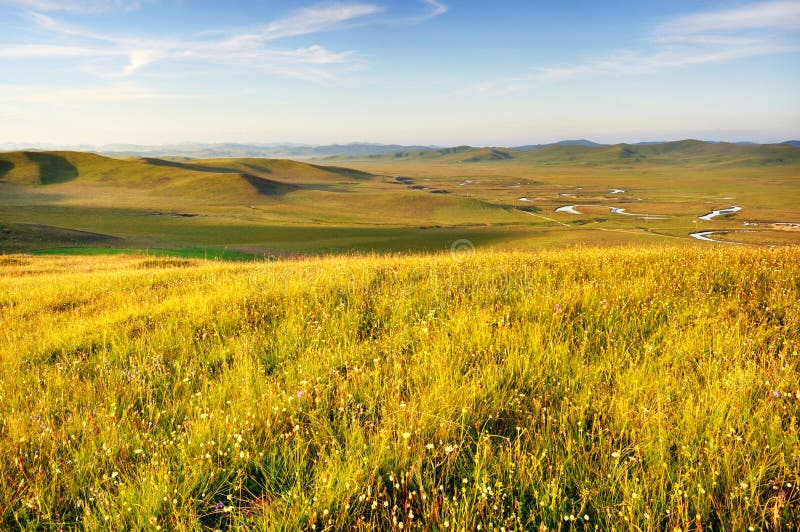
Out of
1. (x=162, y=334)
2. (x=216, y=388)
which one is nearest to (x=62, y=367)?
(x=162, y=334)

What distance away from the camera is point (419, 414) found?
341cm

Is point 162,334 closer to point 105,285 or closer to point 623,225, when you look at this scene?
point 105,285

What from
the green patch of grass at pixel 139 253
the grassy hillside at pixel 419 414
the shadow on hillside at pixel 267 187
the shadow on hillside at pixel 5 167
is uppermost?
the shadow on hillside at pixel 5 167

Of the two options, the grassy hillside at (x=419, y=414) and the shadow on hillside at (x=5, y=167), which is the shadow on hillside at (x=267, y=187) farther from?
the grassy hillside at (x=419, y=414)

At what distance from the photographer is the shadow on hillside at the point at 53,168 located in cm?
15532

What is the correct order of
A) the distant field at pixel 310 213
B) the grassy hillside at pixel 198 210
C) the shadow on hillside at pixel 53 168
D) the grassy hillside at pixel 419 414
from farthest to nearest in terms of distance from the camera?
the shadow on hillside at pixel 53 168
the grassy hillside at pixel 198 210
the distant field at pixel 310 213
the grassy hillside at pixel 419 414

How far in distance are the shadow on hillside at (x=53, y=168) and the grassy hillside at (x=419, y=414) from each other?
187061mm

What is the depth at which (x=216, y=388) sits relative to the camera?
4121 millimetres

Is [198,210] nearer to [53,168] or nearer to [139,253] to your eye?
[139,253]

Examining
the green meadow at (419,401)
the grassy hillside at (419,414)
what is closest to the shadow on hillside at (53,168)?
the green meadow at (419,401)

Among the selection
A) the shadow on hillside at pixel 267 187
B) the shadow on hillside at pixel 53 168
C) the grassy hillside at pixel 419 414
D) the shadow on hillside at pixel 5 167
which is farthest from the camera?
the shadow on hillside at pixel 53 168

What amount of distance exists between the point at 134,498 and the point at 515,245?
214 ft

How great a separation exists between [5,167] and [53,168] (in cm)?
1382

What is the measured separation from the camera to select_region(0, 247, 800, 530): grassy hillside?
2.67 m
